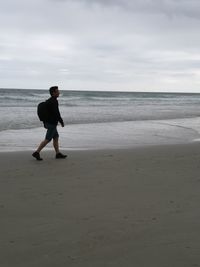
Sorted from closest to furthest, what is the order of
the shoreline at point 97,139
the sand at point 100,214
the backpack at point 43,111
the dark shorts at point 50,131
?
the sand at point 100,214
the backpack at point 43,111
the dark shorts at point 50,131
the shoreline at point 97,139

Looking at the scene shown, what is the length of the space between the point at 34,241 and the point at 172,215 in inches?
59.5

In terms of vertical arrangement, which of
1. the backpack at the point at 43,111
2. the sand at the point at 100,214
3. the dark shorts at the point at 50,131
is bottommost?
the sand at the point at 100,214

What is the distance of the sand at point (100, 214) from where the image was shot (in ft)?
11.3

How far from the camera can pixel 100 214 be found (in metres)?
4.50

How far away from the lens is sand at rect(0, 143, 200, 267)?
3.46 meters

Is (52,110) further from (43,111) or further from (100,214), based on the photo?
(100,214)

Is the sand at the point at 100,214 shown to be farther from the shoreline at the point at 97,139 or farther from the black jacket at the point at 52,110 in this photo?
the shoreline at the point at 97,139

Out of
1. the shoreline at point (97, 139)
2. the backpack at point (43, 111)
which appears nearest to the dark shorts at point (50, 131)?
the backpack at point (43, 111)

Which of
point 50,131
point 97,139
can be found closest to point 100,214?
point 50,131

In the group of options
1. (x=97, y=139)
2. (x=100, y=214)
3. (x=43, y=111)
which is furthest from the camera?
(x=97, y=139)

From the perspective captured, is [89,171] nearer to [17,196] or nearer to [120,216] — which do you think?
[17,196]

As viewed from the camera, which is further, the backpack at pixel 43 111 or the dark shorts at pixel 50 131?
the dark shorts at pixel 50 131

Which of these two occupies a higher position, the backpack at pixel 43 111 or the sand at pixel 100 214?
the backpack at pixel 43 111

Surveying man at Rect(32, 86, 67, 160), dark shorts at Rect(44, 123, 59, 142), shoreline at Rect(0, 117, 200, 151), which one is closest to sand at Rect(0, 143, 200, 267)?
man at Rect(32, 86, 67, 160)
